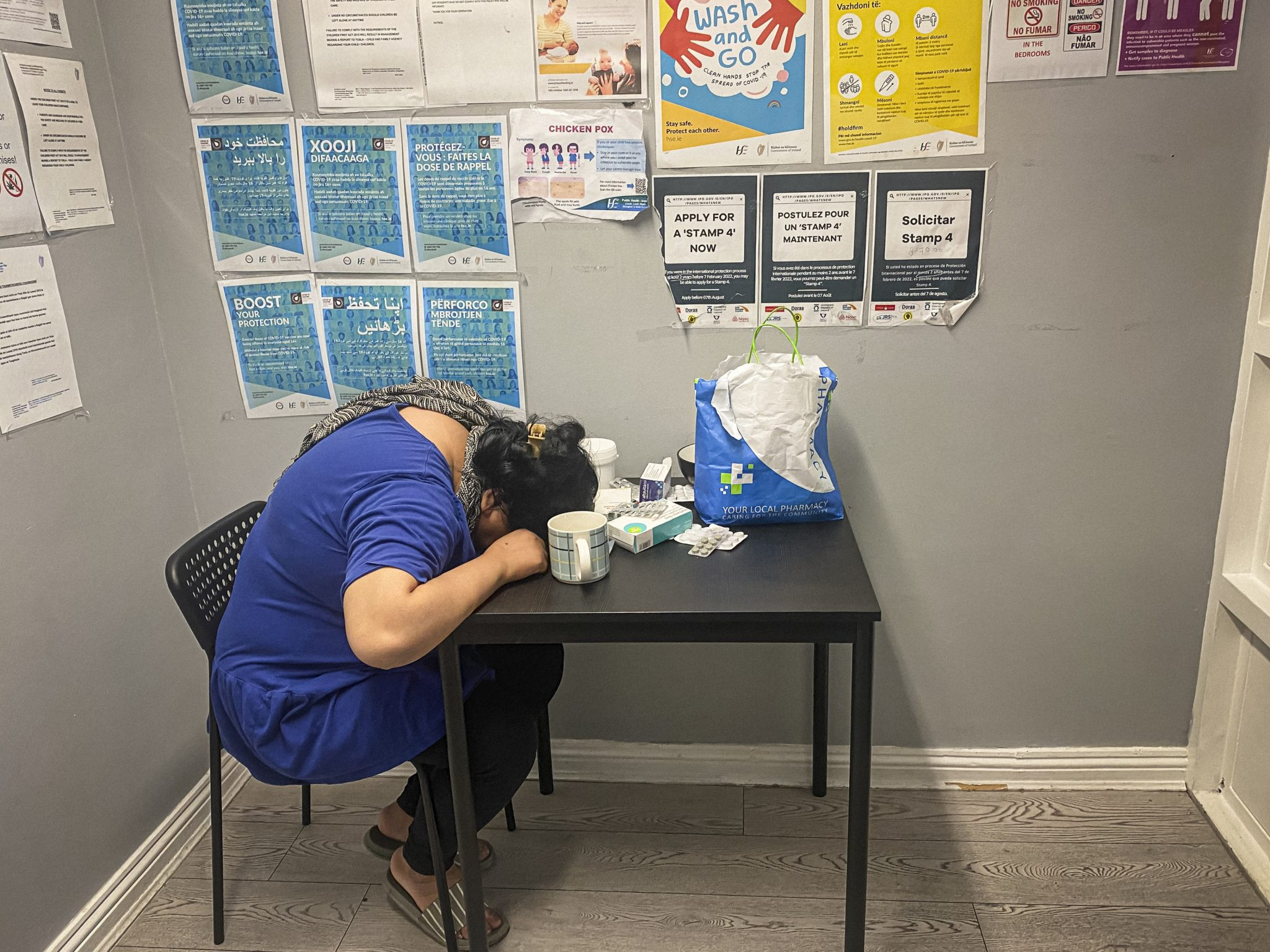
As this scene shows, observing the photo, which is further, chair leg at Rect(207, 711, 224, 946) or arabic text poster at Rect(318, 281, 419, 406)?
arabic text poster at Rect(318, 281, 419, 406)

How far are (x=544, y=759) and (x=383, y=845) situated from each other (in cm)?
40

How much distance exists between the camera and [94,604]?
5.77 feet

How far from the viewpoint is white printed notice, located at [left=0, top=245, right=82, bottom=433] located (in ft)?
5.08

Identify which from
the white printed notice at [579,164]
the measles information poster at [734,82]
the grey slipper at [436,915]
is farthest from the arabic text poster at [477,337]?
the grey slipper at [436,915]

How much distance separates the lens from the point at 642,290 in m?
1.85

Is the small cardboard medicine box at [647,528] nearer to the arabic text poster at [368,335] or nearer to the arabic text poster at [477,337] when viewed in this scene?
the arabic text poster at [477,337]

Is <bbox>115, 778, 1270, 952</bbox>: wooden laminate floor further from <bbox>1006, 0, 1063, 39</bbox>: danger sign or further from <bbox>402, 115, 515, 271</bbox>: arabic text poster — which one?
<bbox>1006, 0, 1063, 39</bbox>: danger sign

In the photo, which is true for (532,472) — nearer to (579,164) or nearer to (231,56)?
(579,164)

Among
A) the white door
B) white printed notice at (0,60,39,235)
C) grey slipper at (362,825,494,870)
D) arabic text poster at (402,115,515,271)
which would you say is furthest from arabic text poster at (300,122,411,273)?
the white door

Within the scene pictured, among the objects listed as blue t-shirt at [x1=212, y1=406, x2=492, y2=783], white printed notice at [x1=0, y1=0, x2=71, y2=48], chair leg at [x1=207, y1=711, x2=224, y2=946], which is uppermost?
→ white printed notice at [x1=0, y1=0, x2=71, y2=48]

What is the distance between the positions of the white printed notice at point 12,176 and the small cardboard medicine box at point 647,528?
45.4 inches

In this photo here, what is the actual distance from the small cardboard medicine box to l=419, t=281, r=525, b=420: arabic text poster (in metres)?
0.48

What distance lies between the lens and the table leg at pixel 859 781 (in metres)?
1.29

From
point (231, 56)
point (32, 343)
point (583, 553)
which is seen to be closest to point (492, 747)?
point (583, 553)
